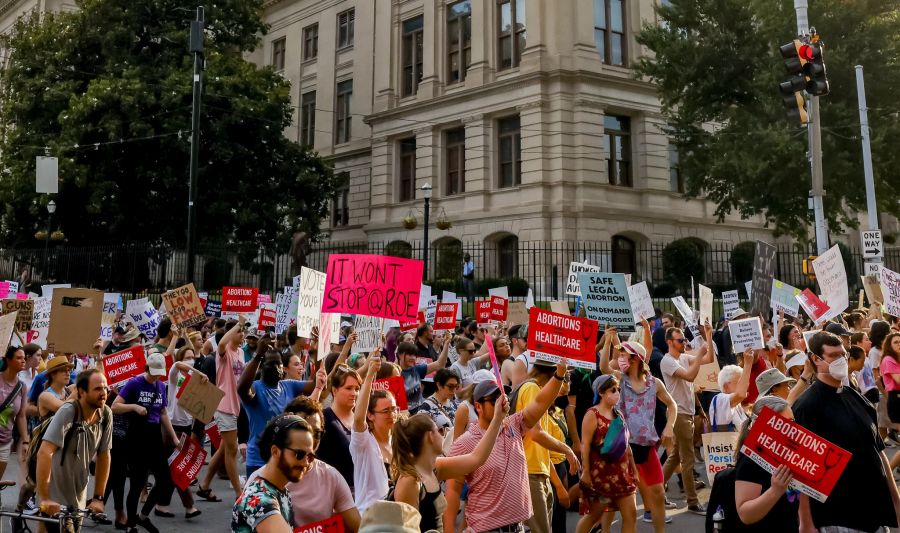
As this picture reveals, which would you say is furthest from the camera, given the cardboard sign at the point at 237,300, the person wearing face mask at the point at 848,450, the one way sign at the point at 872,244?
the one way sign at the point at 872,244

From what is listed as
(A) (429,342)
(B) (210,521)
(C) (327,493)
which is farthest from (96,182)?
(C) (327,493)

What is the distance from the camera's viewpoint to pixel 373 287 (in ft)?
23.2

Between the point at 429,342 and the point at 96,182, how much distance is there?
909 inches

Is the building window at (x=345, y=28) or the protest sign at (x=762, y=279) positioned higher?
the building window at (x=345, y=28)

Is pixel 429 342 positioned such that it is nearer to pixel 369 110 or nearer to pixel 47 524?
pixel 47 524

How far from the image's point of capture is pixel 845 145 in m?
26.1

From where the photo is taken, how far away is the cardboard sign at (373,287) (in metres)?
7.05

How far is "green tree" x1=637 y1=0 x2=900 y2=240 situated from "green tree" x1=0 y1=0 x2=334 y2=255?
15.6 metres

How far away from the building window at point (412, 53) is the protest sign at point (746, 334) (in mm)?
29954

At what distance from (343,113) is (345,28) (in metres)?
4.50

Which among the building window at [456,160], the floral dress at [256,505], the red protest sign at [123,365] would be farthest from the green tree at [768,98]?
the floral dress at [256,505]

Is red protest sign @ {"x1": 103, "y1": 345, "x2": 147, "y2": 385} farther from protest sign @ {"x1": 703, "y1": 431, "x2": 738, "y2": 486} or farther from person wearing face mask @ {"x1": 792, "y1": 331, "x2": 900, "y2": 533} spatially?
person wearing face mask @ {"x1": 792, "y1": 331, "x2": 900, "y2": 533}

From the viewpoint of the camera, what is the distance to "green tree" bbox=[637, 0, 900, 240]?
24938mm

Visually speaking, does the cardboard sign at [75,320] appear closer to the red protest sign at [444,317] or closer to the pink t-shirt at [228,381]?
the pink t-shirt at [228,381]
